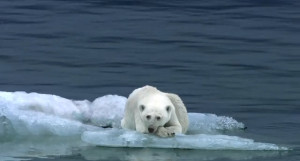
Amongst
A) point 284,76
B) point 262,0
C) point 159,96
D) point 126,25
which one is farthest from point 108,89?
point 262,0

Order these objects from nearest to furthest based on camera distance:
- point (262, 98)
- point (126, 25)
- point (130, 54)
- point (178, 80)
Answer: point (262, 98)
point (178, 80)
point (130, 54)
point (126, 25)

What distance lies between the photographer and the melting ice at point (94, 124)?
12.7 metres

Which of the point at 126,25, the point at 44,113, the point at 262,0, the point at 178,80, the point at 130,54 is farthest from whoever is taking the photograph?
the point at 262,0

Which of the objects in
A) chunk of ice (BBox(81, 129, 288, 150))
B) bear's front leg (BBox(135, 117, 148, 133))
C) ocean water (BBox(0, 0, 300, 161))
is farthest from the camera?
ocean water (BBox(0, 0, 300, 161))

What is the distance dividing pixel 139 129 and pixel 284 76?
17.2 ft

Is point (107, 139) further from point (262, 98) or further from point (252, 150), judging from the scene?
point (262, 98)

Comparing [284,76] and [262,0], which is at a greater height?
[262,0]

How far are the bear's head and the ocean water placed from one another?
0.29 m

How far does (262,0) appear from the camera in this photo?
25141 millimetres

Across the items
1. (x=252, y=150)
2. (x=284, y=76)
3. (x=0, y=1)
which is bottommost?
(x=252, y=150)

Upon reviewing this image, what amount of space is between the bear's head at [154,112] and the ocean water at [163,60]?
11.5 inches

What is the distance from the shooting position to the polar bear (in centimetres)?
1279

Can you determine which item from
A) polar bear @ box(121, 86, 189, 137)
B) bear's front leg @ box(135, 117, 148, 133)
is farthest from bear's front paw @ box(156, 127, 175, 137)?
bear's front leg @ box(135, 117, 148, 133)

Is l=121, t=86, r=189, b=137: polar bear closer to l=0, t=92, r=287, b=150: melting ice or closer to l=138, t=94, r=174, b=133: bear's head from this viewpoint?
l=138, t=94, r=174, b=133: bear's head
